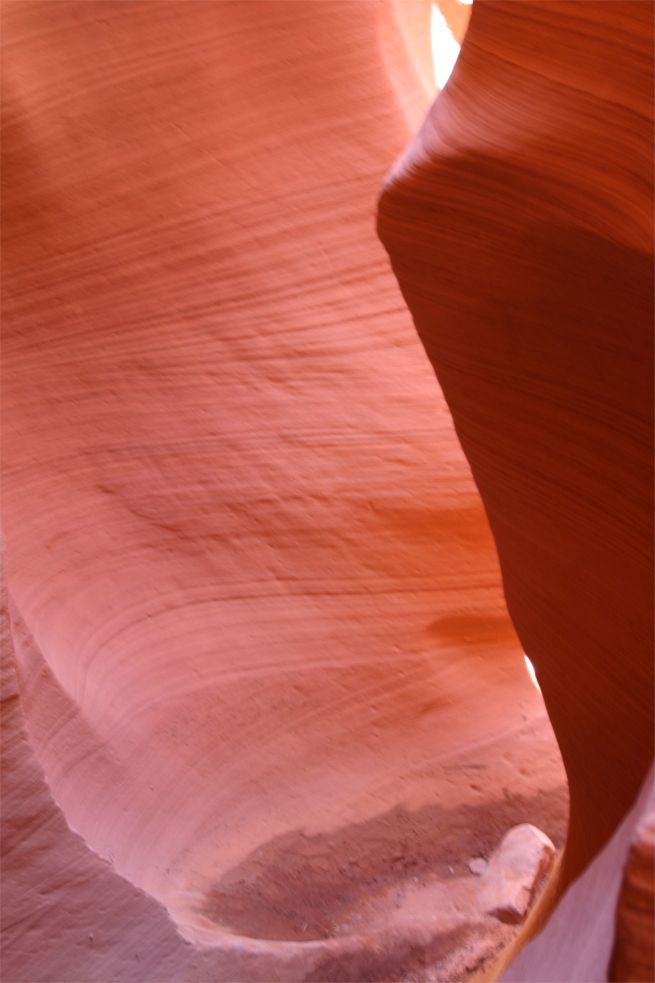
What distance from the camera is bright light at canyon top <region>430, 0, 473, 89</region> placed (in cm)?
485

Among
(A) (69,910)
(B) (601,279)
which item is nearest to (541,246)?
(B) (601,279)

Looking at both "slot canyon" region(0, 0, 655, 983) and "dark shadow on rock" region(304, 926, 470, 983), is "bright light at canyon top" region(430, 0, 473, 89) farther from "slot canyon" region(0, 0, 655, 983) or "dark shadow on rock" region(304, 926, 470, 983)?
"dark shadow on rock" region(304, 926, 470, 983)

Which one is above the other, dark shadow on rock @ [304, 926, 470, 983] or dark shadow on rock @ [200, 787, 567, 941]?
dark shadow on rock @ [304, 926, 470, 983]

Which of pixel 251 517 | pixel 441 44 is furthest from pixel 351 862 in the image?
pixel 441 44

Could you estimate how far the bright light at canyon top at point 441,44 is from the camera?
15.9 ft

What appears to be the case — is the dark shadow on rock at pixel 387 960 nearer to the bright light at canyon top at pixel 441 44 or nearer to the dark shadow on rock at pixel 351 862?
the dark shadow on rock at pixel 351 862

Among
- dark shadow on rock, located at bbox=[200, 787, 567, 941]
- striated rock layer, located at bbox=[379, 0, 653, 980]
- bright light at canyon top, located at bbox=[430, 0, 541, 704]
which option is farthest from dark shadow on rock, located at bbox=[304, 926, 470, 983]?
bright light at canyon top, located at bbox=[430, 0, 541, 704]

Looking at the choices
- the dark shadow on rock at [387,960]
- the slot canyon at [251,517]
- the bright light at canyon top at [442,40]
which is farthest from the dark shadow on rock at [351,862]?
the bright light at canyon top at [442,40]

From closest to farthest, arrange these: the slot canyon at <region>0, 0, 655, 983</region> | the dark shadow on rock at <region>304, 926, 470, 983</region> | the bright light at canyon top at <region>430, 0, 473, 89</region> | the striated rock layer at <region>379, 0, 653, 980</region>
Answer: the striated rock layer at <region>379, 0, 653, 980</region> < the dark shadow on rock at <region>304, 926, 470, 983</region> < the slot canyon at <region>0, 0, 655, 983</region> < the bright light at canyon top at <region>430, 0, 473, 89</region>

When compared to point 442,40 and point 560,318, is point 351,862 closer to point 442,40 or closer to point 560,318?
point 560,318

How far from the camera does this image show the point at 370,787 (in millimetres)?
3664

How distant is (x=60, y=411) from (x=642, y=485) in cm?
271

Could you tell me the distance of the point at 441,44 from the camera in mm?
5062

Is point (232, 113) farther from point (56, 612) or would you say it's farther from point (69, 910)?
point (69, 910)
